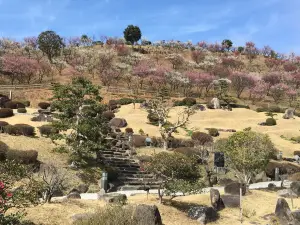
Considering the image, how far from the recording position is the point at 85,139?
25047 mm

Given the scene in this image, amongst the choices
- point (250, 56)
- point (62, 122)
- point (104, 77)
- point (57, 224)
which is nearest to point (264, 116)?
point (104, 77)

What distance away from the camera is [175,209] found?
16.1 metres

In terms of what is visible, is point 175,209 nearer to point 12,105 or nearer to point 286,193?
point 286,193

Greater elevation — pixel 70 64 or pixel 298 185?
pixel 70 64

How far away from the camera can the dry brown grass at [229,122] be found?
4365cm

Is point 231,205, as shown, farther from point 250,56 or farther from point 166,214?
point 250,56

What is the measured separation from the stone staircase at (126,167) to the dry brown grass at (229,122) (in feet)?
39.6

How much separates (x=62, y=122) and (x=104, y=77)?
170 feet

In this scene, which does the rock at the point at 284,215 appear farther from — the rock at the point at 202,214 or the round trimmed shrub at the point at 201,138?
the round trimmed shrub at the point at 201,138

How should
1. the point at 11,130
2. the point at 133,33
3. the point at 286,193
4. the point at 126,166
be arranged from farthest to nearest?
the point at 133,33 < the point at 11,130 < the point at 126,166 < the point at 286,193

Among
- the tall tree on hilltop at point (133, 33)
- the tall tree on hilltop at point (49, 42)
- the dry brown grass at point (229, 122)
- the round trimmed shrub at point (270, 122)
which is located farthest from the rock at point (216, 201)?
the tall tree on hilltop at point (133, 33)

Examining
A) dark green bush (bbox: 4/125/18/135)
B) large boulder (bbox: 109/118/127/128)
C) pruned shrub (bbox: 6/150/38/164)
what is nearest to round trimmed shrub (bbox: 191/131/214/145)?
large boulder (bbox: 109/118/127/128)

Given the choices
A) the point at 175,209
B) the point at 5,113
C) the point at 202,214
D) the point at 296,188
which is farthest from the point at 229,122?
the point at 202,214

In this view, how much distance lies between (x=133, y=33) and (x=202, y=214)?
110 m
